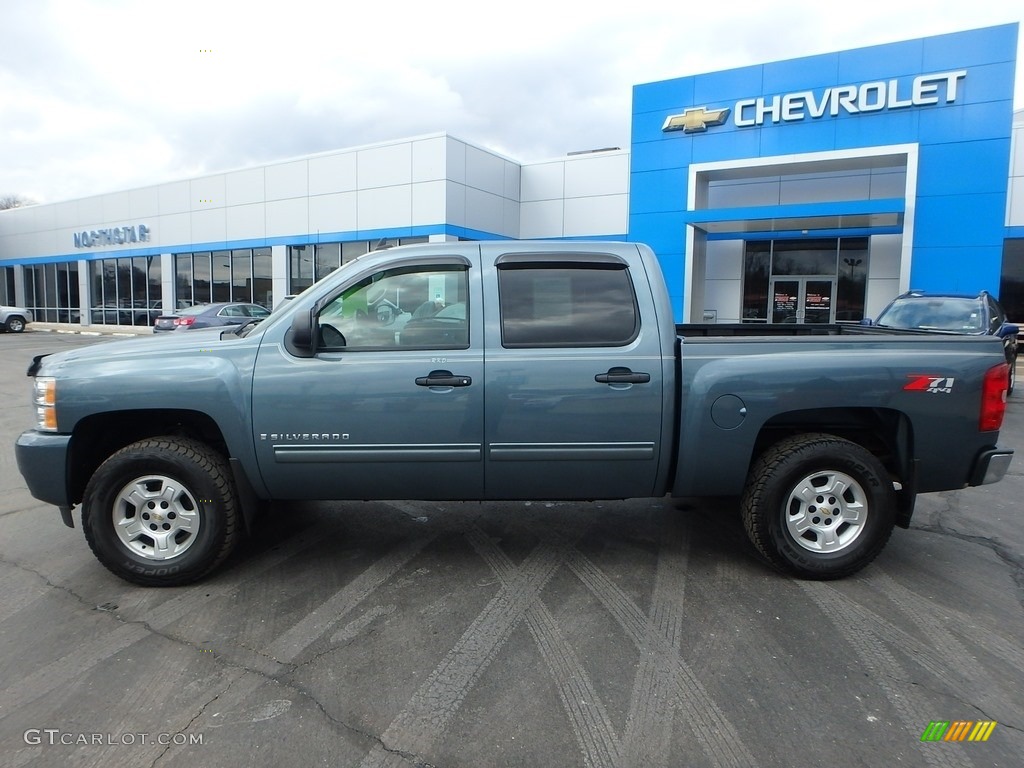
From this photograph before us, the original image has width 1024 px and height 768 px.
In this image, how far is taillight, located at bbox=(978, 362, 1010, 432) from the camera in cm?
375

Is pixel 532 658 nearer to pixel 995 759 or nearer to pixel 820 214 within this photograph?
pixel 995 759

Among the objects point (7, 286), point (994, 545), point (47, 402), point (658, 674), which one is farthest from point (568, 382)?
point (7, 286)

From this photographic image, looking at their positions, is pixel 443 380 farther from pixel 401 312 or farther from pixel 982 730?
pixel 982 730

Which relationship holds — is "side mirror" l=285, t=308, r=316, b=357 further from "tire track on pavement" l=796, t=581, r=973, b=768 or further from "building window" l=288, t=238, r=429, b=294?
"building window" l=288, t=238, r=429, b=294

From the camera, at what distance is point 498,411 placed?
147 inches

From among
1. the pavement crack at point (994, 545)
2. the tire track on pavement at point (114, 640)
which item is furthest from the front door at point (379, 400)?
the pavement crack at point (994, 545)

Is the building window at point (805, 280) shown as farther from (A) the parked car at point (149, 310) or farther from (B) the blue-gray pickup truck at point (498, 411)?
(A) the parked car at point (149, 310)

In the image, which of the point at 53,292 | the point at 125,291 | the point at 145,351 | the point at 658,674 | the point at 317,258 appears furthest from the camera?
the point at 53,292

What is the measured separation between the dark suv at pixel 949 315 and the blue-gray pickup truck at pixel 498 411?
8.38m

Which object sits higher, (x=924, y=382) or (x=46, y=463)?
(x=924, y=382)

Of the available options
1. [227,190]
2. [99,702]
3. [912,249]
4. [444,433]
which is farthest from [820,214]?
[227,190]

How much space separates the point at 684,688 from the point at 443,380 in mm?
1914

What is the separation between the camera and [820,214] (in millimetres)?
17203

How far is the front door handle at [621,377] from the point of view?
3717mm
